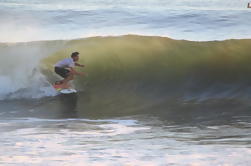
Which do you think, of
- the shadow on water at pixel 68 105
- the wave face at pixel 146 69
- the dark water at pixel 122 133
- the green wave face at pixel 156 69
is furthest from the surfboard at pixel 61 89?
the green wave face at pixel 156 69

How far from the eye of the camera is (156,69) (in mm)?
18641

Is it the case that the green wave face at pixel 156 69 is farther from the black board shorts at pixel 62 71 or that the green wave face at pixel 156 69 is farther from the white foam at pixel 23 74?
the black board shorts at pixel 62 71

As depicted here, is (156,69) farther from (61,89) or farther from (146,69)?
(61,89)

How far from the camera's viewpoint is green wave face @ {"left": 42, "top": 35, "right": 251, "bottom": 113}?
16.6m

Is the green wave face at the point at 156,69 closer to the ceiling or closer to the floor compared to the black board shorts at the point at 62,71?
closer to the floor

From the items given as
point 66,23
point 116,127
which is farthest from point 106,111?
point 66,23

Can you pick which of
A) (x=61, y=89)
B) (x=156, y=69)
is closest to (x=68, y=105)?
(x=61, y=89)

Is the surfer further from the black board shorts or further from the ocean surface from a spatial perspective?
the ocean surface

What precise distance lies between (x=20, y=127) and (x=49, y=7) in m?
25.9

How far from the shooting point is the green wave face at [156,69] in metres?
16.6

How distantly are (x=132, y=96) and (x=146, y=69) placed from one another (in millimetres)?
2271

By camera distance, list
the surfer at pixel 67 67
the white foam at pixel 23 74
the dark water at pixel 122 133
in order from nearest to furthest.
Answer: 1. the dark water at pixel 122 133
2. the surfer at pixel 67 67
3. the white foam at pixel 23 74

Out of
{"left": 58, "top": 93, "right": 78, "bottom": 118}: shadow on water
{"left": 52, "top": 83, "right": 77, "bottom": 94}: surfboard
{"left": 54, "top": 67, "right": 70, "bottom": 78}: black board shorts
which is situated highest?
{"left": 54, "top": 67, "right": 70, "bottom": 78}: black board shorts

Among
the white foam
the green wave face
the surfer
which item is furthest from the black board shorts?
the green wave face
